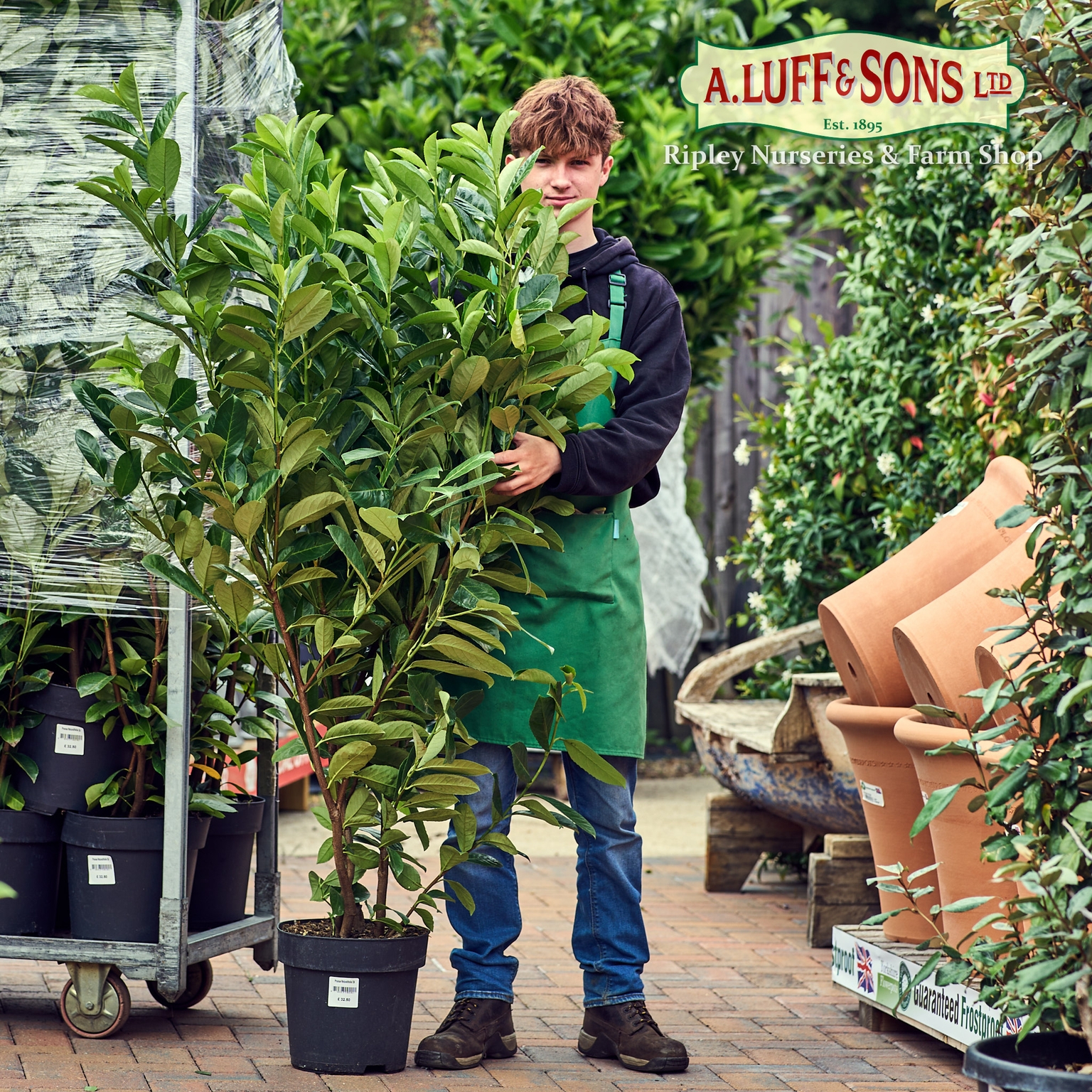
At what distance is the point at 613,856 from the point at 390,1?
177 inches

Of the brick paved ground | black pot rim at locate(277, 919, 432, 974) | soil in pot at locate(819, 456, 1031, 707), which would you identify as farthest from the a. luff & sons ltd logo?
black pot rim at locate(277, 919, 432, 974)

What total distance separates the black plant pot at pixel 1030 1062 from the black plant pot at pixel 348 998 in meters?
1.11

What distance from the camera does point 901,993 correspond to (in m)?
3.01

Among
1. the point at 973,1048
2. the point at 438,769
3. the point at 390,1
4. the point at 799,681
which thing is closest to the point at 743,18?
the point at 390,1

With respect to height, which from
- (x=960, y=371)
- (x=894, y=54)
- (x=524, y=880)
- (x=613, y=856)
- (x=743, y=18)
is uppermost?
(x=743, y=18)

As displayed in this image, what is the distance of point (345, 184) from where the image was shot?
19.6ft

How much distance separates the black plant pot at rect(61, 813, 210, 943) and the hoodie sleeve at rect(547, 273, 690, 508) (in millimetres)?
1115

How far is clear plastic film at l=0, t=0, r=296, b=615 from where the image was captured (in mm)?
2998

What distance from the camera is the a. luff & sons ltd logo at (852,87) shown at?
4.87m

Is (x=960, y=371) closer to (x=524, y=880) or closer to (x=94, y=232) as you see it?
(x=524, y=880)

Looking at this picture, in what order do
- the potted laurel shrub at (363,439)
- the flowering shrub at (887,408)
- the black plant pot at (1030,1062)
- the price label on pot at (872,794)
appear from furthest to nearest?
the flowering shrub at (887,408), the price label on pot at (872,794), the potted laurel shrub at (363,439), the black plant pot at (1030,1062)

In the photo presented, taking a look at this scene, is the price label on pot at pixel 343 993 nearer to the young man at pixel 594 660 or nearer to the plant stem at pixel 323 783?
the plant stem at pixel 323 783

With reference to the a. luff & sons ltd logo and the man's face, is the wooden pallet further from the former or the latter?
the a. luff & sons ltd logo

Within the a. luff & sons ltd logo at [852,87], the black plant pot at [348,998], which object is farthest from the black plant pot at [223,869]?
the a. luff & sons ltd logo at [852,87]
